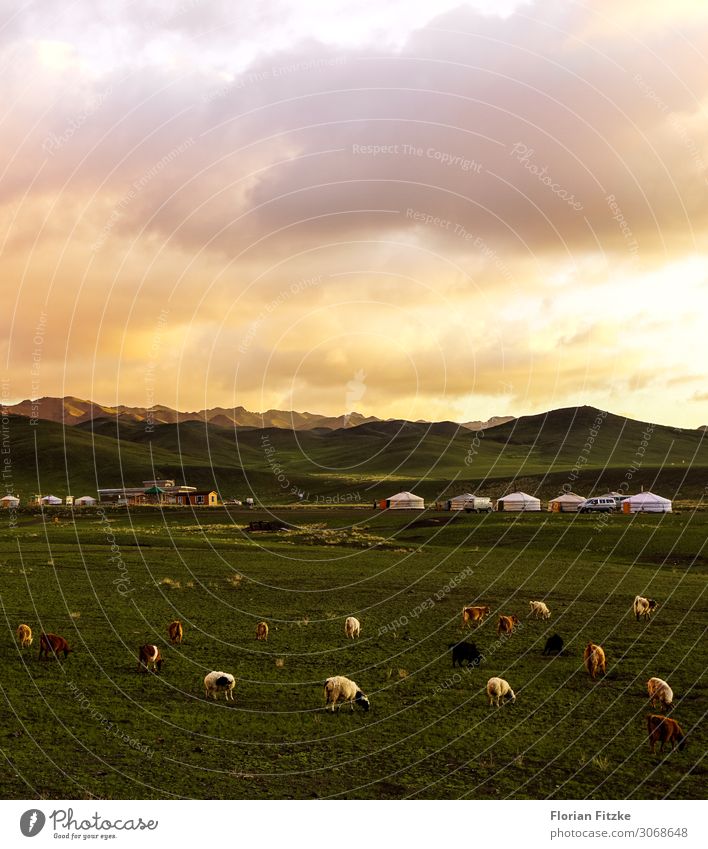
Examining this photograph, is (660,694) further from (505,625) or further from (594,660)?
(505,625)

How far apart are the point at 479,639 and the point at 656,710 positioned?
924cm

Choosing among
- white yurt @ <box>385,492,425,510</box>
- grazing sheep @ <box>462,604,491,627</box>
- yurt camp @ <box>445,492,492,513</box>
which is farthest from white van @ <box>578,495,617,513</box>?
grazing sheep @ <box>462,604,491,627</box>

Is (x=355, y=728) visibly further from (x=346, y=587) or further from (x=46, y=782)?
(x=346, y=587)

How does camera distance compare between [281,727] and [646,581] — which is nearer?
[281,727]

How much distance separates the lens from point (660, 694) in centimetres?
2039

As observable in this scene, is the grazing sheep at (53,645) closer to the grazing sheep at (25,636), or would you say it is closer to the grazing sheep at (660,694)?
the grazing sheep at (25,636)

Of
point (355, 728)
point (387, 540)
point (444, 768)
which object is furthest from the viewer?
point (387, 540)

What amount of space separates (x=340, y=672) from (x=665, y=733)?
10198mm

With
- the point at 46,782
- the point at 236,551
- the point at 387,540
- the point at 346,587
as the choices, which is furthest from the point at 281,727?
the point at 387,540

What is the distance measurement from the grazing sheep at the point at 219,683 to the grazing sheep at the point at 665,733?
10.8 meters

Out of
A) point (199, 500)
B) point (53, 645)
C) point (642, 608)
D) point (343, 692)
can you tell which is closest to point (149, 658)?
point (53, 645)

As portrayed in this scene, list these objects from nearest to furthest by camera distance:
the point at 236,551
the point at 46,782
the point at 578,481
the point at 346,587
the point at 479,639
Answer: the point at 46,782 < the point at 479,639 < the point at 346,587 < the point at 236,551 < the point at 578,481

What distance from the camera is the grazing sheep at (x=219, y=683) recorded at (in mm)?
21391

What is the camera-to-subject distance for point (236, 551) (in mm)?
65062
